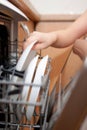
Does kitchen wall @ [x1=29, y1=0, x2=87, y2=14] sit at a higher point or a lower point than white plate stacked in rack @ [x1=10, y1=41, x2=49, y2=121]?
higher

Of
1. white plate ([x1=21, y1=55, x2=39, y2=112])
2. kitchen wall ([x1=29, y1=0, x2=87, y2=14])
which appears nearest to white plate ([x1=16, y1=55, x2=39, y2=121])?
white plate ([x1=21, y1=55, x2=39, y2=112])

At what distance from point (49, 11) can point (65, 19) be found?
0.28 meters

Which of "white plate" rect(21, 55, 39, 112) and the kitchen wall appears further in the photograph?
the kitchen wall

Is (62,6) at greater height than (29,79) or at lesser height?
greater

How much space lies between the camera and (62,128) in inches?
→ 13.1

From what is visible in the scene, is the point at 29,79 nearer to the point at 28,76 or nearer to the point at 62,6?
the point at 28,76

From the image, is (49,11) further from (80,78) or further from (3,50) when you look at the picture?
(80,78)

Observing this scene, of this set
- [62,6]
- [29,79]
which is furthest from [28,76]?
[62,6]

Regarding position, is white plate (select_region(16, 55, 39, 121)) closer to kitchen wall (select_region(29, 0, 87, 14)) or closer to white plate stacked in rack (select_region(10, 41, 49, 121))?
white plate stacked in rack (select_region(10, 41, 49, 121))

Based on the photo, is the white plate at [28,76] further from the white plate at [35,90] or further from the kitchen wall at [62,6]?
the kitchen wall at [62,6]

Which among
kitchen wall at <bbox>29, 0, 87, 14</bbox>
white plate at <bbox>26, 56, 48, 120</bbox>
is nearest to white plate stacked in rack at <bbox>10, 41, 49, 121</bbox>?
white plate at <bbox>26, 56, 48, 120</bbox>

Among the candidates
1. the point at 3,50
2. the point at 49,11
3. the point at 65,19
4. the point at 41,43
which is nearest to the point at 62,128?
the point at 41,43

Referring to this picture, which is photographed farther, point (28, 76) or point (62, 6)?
point (62, 6)

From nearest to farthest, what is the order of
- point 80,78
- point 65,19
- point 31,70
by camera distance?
point 80,78 → point 31,70 → point 65,19
